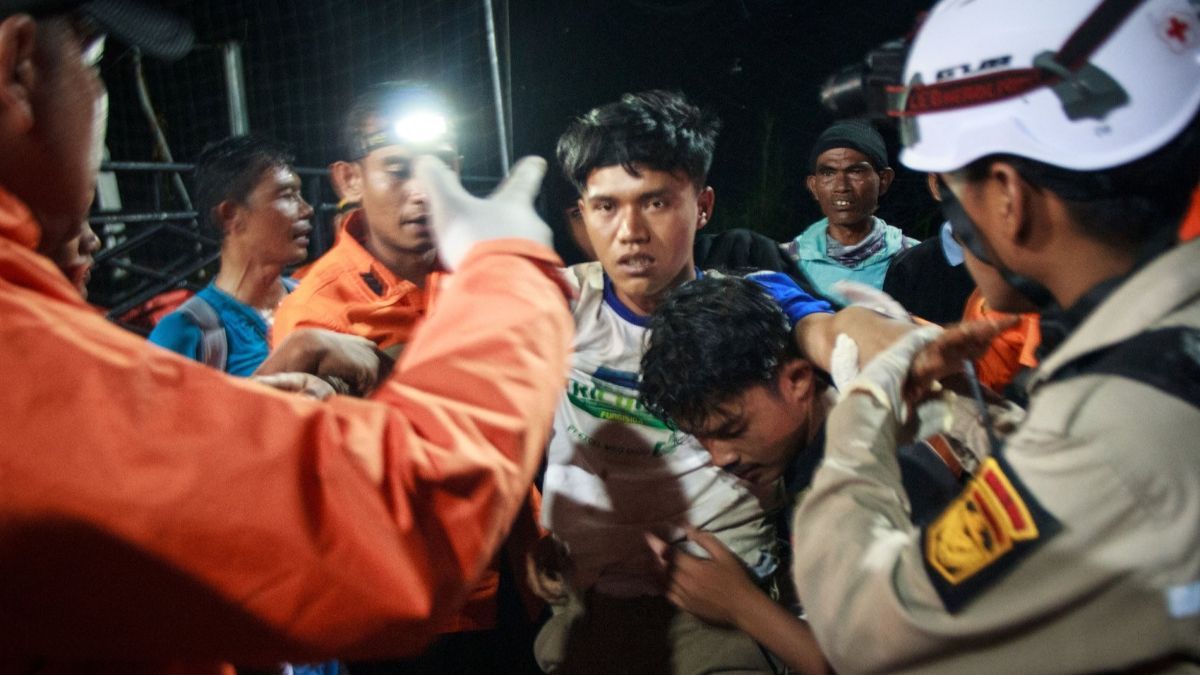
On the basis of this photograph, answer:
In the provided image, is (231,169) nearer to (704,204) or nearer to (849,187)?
(704,204)

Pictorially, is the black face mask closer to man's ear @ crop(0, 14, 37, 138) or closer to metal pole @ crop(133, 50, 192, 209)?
man's ear @ crop(0, 14, 37, 138)

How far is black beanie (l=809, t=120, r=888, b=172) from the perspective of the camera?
179 inches

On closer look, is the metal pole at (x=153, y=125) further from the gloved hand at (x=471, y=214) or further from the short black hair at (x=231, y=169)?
the gloved hand at (x=471, y=214)

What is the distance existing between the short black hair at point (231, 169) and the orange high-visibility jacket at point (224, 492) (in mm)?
2834

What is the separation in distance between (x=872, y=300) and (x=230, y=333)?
2348 millimetres

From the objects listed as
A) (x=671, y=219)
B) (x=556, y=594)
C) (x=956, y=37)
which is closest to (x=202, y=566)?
(x=956, y=37)

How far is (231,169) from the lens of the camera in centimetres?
359

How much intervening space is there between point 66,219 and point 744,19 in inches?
377

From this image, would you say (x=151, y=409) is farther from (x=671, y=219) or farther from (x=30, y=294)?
(x=671, y=219)

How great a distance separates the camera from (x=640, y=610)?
224 cm

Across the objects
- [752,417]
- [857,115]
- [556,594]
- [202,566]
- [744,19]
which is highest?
[744,19]

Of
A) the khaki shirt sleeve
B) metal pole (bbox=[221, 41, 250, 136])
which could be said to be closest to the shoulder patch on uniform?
the khaki shirt sleeve

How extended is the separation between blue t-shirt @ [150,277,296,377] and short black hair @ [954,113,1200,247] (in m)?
2.64

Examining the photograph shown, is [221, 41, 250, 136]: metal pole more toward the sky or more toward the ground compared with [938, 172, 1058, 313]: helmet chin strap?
more toward the sky
